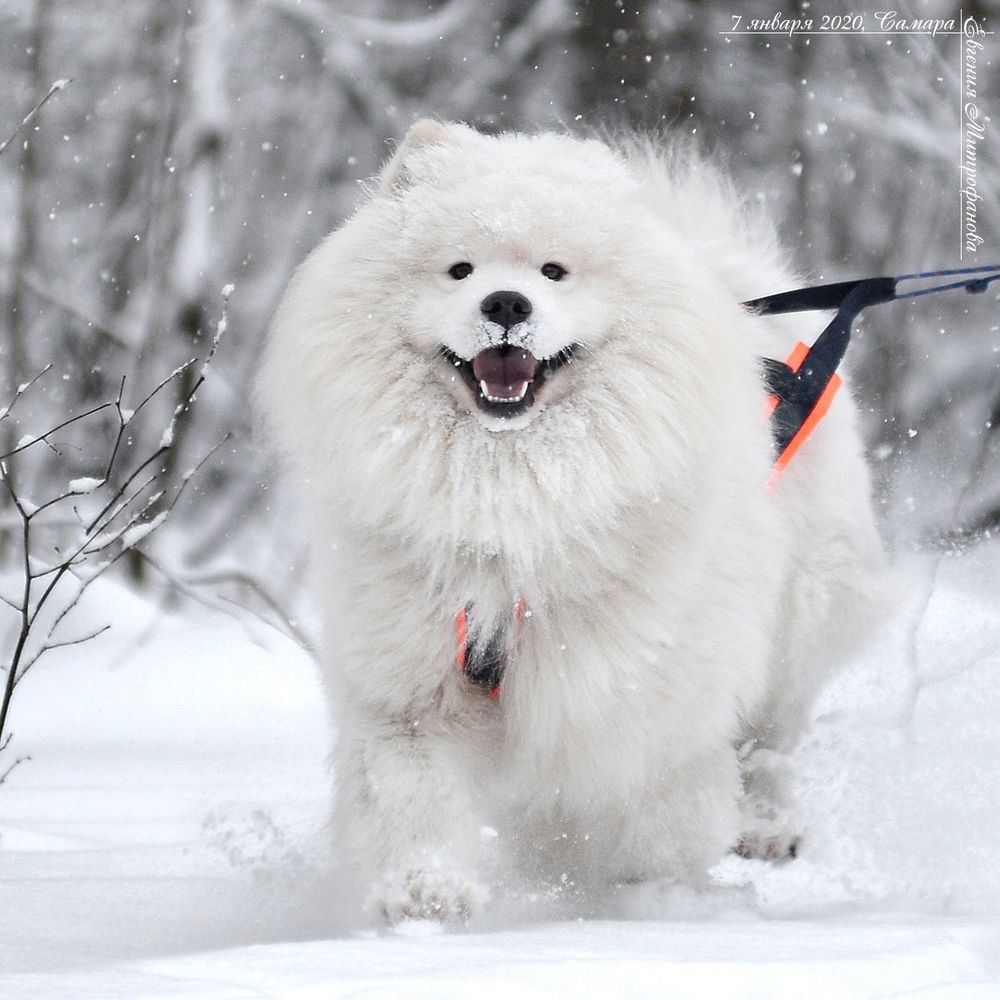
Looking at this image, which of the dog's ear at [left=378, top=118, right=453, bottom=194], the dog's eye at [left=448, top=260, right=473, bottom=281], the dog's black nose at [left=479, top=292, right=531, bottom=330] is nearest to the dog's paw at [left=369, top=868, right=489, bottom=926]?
the dog's black nose at [left=479, top=292, right=531, bottom=330]

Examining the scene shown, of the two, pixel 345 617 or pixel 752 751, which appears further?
pixel 752 751

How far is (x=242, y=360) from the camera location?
8.17 metres

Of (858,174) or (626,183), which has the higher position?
(858,174)

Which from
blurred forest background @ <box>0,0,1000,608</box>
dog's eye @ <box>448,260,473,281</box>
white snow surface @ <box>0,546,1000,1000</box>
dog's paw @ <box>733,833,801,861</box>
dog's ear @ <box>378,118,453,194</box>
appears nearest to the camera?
white snow surface @ <box>0,546,1000,1000</box>

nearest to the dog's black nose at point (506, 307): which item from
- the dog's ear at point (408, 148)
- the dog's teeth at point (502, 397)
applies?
the dog's teeth at point (502, 397)

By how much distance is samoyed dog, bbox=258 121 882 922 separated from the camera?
2.80 m

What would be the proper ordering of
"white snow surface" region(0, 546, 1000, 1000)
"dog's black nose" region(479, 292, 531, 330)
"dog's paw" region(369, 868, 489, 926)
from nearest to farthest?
"white snow surface" region(0, 546, 1000, 1000) → "dog's paw" region(369, 868, 489, 926) → "dog's black nose" region(479, 292, 531, 330)

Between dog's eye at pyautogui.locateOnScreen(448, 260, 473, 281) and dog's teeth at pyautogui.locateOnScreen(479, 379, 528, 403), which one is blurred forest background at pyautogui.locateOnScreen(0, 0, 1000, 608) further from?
dog's teeth at pyautogui.locateOnScreen(479, 379, 528, 403)

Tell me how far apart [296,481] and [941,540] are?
5.61 metres

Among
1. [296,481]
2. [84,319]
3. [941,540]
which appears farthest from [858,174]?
[296,481]

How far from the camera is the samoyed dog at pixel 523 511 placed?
2801 mm

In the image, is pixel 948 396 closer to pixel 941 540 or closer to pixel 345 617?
pixel 941 540

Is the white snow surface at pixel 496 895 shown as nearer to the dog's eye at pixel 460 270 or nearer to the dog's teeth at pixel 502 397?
the dog's teeth at pixel 502 397

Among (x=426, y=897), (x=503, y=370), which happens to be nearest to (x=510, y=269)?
(x=503, y=370)
